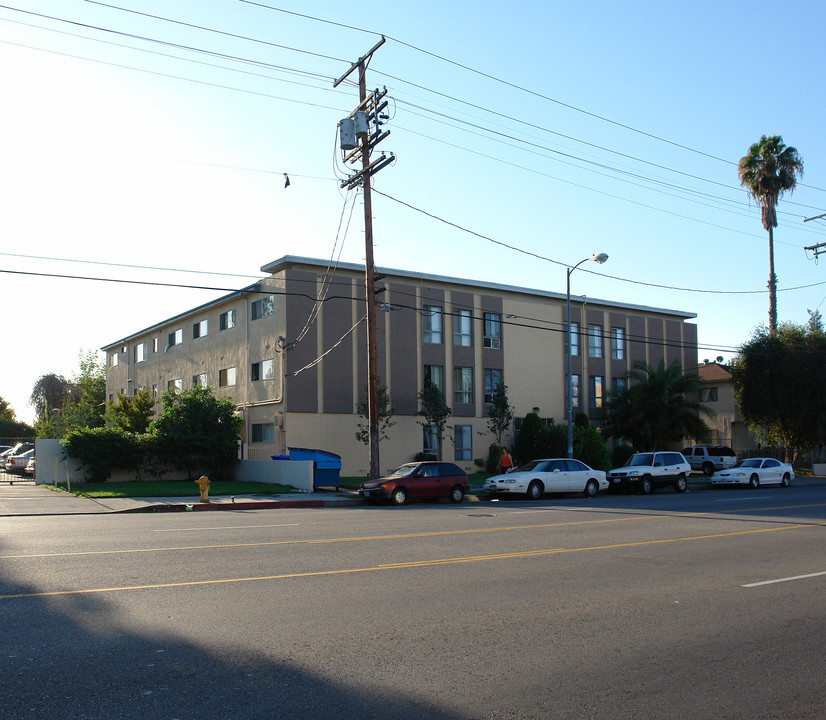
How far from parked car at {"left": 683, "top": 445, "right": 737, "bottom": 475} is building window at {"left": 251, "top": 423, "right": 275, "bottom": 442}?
2389 centimetres

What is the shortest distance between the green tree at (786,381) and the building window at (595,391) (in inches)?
311

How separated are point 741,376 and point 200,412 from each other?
3166cm

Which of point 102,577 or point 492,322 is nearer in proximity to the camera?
point 102,577

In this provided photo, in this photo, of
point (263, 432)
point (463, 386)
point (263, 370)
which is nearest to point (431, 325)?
point (463, 386)

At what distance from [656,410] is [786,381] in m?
8.00

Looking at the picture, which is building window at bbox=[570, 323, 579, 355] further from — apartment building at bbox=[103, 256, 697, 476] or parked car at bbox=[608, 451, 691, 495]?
parked car at bbox=[608, 451, 691, 495]

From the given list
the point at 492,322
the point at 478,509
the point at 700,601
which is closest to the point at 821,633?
the point at 700,601

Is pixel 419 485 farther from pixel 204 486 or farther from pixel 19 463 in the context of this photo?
pixel 19 463

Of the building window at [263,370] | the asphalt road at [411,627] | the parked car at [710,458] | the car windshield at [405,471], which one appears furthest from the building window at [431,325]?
the asphalt road at [411,627]

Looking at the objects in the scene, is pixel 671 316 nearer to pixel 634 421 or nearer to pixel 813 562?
pixel 634 421

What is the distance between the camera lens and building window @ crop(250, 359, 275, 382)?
36250 millimetres

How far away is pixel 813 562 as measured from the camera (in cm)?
1110

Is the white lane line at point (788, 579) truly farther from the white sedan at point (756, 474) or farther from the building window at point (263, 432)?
the building window at point (263, 432)

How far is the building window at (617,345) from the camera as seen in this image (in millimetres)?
48125
